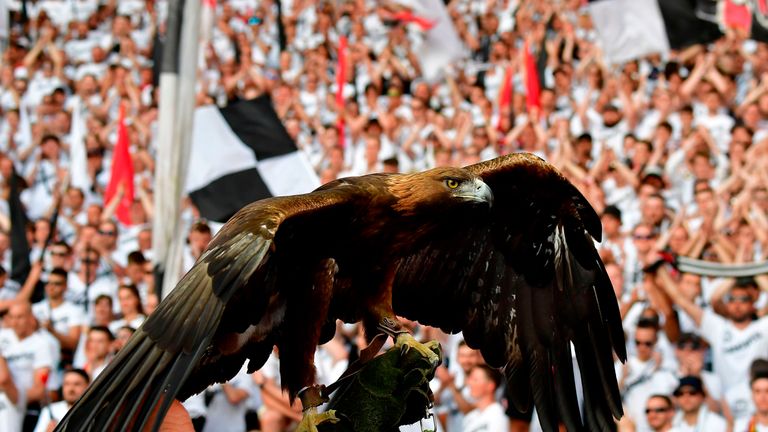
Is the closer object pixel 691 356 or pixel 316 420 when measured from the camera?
pixel 316 420

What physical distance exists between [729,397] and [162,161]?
147 inches

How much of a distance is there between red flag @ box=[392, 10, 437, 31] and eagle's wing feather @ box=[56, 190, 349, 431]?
381 inches

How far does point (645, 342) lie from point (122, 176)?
193 inches

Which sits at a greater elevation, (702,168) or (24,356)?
(24,356)

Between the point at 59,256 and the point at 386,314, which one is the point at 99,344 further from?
the point at 386,314

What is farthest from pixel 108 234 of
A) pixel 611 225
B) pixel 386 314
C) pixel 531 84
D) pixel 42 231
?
pixel 386 314

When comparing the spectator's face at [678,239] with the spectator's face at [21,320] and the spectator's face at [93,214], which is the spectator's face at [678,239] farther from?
the spectator's face at [93,214]

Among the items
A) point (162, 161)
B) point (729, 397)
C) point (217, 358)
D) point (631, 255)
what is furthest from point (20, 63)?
point (217, 358)

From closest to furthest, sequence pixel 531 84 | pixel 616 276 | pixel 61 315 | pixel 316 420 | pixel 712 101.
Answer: pixel 316 420, pixel 616 276, pixel 61 315, pixel 712 101, pixel 531 84

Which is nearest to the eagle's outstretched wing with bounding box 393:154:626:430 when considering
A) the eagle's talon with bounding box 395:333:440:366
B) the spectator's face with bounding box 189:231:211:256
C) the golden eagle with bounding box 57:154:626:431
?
→ the golden eagle with bounding box 57:154:626:431

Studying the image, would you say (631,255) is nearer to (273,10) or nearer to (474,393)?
(474,393)

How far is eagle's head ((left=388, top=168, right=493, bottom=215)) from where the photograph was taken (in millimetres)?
4250

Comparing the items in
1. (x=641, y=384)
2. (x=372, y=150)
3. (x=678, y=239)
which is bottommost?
(x=641, y=384)

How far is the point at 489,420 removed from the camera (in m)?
6.83
